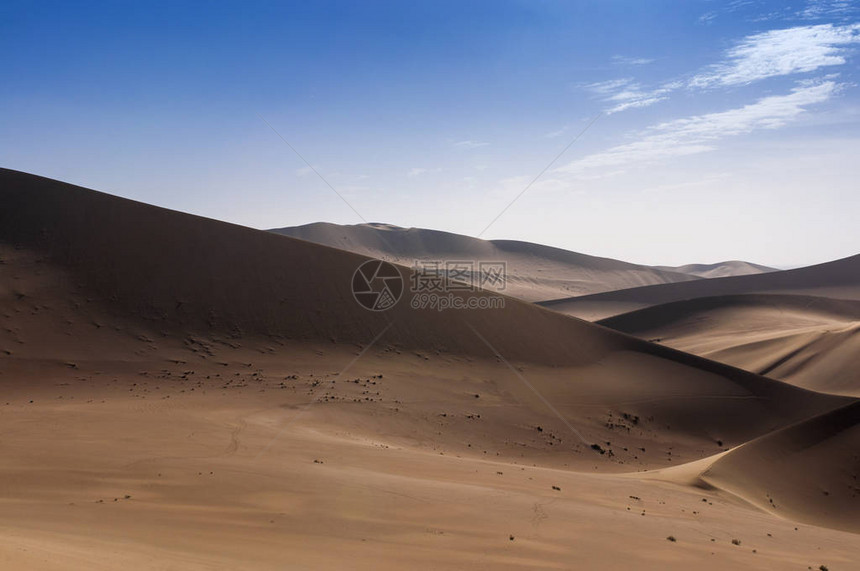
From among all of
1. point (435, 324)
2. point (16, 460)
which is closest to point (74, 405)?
point (16, 460)

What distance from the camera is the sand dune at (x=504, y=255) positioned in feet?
387

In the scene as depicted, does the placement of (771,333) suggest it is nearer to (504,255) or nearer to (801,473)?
(801,473)

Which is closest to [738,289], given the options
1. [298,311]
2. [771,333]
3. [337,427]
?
[771,333]

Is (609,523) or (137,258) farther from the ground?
(137,258)

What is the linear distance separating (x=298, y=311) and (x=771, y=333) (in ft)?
123

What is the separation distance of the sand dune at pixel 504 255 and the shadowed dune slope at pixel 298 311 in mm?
80584

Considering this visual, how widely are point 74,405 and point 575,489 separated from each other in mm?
12523

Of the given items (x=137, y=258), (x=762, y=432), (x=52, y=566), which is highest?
(x=137, y=258)

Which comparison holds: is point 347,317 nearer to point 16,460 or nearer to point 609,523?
point 16,460

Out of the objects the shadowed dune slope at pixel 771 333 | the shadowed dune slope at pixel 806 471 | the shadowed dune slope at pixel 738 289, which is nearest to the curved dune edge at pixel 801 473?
the shadowed dune slope at pixel 806 471

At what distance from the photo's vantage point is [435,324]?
87.6 ft

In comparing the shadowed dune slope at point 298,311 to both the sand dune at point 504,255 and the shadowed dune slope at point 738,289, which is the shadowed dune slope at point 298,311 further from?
the sand dune at point 504,255

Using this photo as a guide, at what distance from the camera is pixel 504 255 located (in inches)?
5290

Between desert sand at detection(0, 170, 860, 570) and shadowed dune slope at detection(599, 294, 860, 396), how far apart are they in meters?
7.63
